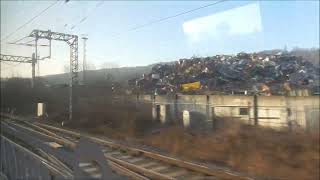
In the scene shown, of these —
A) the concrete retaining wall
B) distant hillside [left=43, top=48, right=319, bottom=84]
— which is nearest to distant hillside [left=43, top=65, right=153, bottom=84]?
distant hillside [left=43, top=48, right=319, bottom=84]

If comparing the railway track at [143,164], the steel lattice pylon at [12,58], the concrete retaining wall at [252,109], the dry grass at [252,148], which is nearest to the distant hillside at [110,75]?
the railway track at [143,164]

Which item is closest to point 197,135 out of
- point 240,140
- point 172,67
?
Result: point 240,140

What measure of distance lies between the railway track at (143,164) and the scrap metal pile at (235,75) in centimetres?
151

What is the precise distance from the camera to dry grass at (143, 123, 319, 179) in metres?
10.8

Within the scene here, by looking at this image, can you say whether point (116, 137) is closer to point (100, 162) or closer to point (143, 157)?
point (143, 157)

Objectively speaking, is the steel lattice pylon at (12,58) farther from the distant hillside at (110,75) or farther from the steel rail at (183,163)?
the distant hillside at (110,75)

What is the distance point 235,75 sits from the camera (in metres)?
12.0

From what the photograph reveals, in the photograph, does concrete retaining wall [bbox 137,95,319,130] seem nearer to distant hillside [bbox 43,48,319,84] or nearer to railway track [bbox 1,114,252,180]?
railway track [bbox 1,114,252,180]

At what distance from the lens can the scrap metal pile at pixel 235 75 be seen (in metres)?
7.65

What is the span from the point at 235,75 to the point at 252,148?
288 cm

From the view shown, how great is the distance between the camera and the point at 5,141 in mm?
6152

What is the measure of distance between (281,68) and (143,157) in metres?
5.39

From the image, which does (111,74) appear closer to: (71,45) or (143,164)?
(71,45)

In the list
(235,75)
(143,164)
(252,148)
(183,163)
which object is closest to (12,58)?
(143,164)
